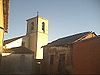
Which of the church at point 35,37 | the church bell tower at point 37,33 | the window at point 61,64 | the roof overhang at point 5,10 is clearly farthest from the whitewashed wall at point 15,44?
the window at point 61,64

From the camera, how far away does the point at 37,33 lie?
133 ft

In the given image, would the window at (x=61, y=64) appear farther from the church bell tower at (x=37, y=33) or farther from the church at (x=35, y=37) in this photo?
the church bell tower at (x=37, y=33)

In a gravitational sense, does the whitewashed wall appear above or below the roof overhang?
below

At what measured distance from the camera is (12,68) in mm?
31047

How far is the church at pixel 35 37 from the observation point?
129 feet

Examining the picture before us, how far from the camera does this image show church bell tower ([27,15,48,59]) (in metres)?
39.6

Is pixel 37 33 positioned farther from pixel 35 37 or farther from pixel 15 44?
pixel 15 44

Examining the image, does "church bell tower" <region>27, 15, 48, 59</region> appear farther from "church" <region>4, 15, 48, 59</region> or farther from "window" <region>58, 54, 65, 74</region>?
"window" <region>58, 54, 65, 74</region>

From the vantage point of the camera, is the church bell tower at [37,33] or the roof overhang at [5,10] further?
the church bell tower at [37,33]

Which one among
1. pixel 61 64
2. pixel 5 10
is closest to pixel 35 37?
pixel 61 64

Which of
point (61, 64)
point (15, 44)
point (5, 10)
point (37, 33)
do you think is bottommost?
point (61, 64)

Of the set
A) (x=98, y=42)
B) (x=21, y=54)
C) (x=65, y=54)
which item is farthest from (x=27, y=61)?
(x=98, y=42)

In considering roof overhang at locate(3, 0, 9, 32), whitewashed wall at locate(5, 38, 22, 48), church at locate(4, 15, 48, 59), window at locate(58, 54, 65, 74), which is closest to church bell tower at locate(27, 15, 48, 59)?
church at locate(4, 15, 48, 59)

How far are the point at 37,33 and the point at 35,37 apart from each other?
2.96 feet
